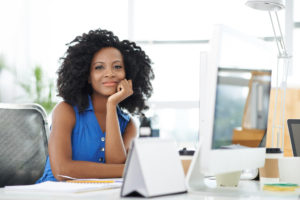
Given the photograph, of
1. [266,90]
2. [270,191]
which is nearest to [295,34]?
[266,90]

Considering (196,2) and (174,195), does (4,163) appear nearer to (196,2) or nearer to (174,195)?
(174,195)

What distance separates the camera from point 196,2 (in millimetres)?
5160

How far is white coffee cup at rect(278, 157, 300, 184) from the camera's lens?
1.30 metres

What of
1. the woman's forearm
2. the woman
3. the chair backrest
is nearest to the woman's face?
the woman

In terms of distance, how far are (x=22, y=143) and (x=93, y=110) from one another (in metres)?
0.35

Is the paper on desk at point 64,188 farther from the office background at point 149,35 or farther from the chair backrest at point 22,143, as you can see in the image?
the office background at point 149,35

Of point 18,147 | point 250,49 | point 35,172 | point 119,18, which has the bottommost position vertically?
point 35,172

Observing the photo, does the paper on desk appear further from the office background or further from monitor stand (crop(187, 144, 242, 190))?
the office background

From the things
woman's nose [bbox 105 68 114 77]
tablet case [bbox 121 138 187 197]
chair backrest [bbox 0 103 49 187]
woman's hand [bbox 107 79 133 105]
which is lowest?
chair backrest [bbox 0 103 49 187]

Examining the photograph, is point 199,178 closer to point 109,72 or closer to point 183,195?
point 183,195

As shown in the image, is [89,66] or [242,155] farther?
[89,66]

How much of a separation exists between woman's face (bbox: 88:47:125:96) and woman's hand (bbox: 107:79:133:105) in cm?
4

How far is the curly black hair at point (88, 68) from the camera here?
201cm

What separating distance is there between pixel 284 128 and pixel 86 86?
1.04 m
